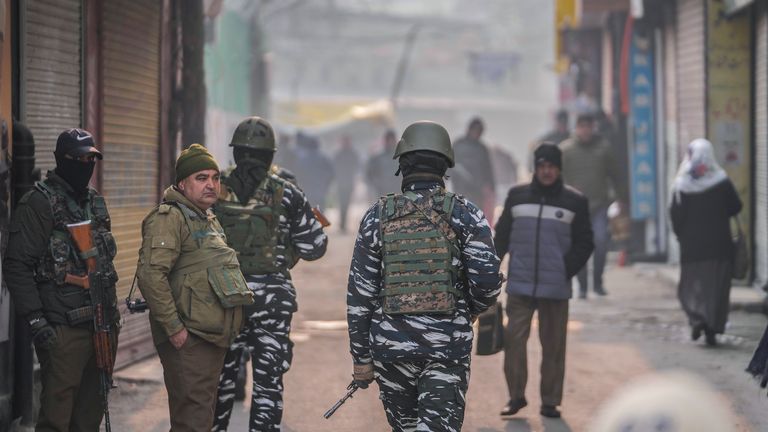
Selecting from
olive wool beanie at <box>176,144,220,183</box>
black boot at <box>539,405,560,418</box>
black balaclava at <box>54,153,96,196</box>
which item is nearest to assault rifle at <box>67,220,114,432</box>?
black balaclava at <box>54,153,96,196</box>

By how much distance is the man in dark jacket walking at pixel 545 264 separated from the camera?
7363mm

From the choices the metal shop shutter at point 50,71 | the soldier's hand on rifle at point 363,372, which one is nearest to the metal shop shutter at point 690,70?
the metal shop shutter at point 50,71

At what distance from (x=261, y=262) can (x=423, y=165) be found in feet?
5.37

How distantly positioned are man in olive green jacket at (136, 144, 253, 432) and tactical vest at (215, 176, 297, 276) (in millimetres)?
804

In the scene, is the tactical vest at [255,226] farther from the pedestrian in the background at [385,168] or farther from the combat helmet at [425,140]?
the pedestrian in the background at [385,168]

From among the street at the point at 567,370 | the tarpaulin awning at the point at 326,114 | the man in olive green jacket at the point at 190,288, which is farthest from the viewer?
the tarpaulin awning at the point at 326,114

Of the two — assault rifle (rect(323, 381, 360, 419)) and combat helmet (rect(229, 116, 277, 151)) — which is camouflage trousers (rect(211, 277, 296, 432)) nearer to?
combat helmet (rect(229, 116, 277, 151))

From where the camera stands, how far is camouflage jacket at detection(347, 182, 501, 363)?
4844 millimetres

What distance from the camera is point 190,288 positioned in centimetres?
527

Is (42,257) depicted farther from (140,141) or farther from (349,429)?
(140,141)

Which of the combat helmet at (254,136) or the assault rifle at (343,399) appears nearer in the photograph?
the assault rifle at (343,399)

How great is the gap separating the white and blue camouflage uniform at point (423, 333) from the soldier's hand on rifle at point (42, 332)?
129 centimetres

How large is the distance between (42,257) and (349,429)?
2.56m

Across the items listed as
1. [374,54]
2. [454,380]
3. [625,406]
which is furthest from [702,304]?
[374,54]
